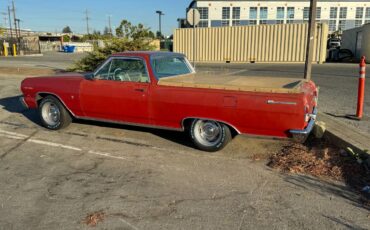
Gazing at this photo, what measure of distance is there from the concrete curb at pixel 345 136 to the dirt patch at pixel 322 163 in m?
0.12

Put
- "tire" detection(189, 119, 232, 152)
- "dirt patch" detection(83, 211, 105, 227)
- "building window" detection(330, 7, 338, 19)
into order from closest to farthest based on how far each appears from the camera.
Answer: "dirt patch" detection(83, 211, 105, 227)
"tire" detection(189, 119, 232, 152)
"building window" detection(330, 7, 338, 19)

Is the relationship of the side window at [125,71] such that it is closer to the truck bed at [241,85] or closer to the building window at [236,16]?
the truck bed at [241,85]

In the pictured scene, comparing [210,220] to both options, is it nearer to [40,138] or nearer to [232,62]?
[40,138]

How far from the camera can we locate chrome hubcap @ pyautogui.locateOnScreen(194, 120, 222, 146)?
16.8 feet

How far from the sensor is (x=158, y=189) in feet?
13.1

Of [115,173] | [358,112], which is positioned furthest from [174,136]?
[358,112]

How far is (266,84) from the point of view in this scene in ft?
16.1

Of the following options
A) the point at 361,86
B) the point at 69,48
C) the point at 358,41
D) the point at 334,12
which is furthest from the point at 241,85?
the point at 334,12

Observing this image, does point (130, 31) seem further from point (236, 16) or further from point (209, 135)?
point (236, 16)

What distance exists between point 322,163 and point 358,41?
90.6 ft

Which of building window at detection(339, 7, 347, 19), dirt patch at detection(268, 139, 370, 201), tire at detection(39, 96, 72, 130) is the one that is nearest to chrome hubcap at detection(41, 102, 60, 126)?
tire at detection(39, 96, 72, 130)

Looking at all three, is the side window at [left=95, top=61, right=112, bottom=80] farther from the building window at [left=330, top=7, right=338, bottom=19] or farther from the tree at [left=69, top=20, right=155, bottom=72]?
the building window at [left=330, top=7, right=338, bottom=19]

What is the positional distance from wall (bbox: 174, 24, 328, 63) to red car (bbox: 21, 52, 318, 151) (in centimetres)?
1998

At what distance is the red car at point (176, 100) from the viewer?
15.0 feet
